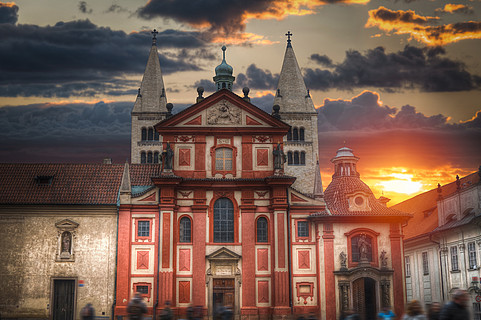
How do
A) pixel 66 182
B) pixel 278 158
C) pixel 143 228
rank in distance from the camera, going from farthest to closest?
pixel 66 182 → pixel 278 158 → pixel 143 228

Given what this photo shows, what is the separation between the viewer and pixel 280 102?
258ft

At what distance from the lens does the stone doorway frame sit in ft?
142

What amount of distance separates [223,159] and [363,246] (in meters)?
12.0

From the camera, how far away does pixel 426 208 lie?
57562 millimetres

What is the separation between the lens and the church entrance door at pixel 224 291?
4319 centimetres

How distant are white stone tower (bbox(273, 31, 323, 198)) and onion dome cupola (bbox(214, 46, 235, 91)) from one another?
7.91 m

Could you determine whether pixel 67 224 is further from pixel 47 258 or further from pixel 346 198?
pixel 346 198

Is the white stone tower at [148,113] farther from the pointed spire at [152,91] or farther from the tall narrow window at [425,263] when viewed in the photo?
the tall narrow window at [425,263]

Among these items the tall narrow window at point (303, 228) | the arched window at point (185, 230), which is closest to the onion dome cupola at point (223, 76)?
the arched window at point (185, 230)

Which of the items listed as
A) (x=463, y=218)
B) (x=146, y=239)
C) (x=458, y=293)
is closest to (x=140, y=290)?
(x=146, y=239)

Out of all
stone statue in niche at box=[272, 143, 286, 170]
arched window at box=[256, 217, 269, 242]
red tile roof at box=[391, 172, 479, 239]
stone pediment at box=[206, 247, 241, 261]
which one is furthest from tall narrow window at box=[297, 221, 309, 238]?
red tile roof at box=[391, 172, 479, 239]

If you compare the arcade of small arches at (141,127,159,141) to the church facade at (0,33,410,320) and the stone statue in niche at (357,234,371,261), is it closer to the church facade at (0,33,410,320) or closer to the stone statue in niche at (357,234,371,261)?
the church facade at (0,33,410,320)

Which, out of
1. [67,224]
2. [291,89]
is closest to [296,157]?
[291,89]

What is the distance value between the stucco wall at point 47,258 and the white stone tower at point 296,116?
37.9 m
